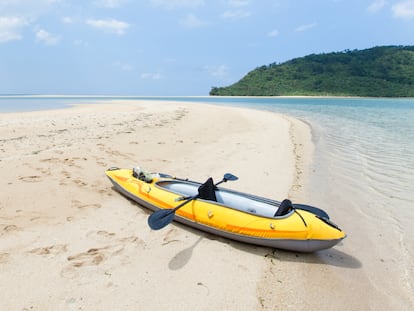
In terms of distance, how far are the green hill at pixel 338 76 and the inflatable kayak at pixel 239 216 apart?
92.2 m

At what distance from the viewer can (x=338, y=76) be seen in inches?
3898

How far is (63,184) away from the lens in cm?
549

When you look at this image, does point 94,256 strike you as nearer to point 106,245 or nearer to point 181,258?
point 106,245

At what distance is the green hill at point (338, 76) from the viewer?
86000mm

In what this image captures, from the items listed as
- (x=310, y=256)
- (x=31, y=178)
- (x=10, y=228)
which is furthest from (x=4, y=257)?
(x=310, y=256)

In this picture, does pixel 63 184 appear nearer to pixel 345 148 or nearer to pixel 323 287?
pixel 323 287

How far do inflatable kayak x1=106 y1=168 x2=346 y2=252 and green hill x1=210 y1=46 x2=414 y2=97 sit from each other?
92.2 m

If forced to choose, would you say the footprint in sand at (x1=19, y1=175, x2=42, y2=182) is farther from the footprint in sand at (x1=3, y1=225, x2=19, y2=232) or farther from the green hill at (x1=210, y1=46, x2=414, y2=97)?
the green hill at (x1=210, y1=46, x2=414, y2=97)

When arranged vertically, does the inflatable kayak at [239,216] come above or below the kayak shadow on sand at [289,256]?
above

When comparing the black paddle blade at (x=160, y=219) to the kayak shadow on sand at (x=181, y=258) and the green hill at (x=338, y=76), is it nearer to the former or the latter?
the kayak shadow on sand at (x=181, y=258)

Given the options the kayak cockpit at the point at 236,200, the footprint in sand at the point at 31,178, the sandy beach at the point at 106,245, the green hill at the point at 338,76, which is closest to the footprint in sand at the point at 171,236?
the sandy beach at the point at 106,245

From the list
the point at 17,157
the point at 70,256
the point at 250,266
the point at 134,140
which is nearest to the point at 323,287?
the point at 250,266

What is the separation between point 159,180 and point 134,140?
5.01 m

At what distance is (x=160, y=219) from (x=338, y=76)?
111m
